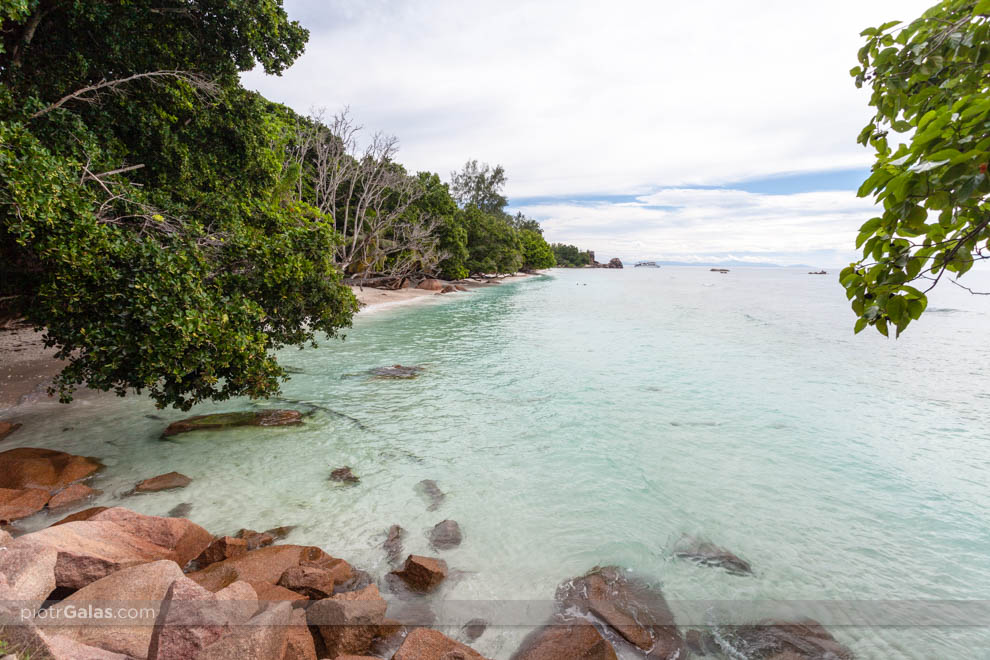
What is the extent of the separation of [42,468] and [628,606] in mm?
9469

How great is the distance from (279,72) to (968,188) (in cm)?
1205

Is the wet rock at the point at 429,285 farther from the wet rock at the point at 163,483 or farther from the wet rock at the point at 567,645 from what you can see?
the wet rock at the point at 567,645

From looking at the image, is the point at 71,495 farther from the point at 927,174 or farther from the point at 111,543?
the point at 927,174

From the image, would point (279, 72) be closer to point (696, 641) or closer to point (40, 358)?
point (40, 358)

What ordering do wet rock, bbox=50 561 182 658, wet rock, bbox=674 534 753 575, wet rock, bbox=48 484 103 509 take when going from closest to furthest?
wet rock, bbox=50 561 182 658 → wet rock, bbox=674 534 753 575 → wet rock, bbox=48 484 103 509

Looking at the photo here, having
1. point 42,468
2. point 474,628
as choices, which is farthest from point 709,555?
point 42,468

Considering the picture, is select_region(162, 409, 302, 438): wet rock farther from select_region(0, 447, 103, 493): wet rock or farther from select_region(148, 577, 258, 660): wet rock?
select_region(148, 577, 258, 660): wet rock

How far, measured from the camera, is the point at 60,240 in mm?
6285

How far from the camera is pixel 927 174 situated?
6.71ft

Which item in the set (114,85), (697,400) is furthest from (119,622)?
(697,400)

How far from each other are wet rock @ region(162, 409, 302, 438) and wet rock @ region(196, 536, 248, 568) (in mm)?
5284

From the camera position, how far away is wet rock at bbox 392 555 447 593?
5438 mm

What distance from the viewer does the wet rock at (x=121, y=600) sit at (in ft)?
10.9

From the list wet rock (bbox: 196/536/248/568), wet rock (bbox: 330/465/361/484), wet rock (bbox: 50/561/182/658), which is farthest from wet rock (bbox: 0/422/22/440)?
wet rock (bbox: 50/561/182/658)
